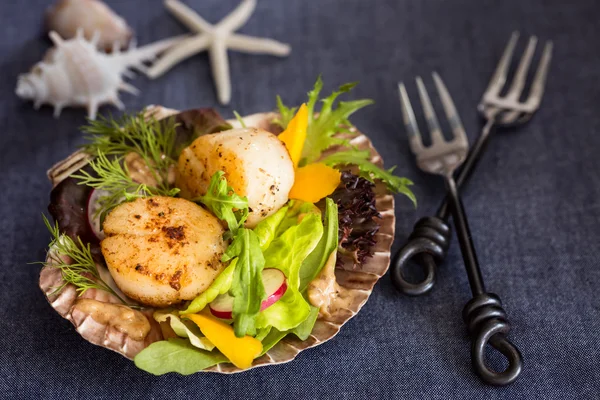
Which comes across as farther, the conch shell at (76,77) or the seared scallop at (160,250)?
the conch shell at (76,77)

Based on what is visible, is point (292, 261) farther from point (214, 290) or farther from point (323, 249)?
point (214, 290)

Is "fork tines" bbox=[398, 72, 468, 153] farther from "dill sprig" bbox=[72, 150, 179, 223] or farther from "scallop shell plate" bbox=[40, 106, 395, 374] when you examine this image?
"dill sprig" bbox=[72, 150, 179, 223]

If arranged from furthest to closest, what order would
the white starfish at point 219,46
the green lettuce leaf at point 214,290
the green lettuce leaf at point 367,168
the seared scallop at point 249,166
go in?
1. the white starfish at point 219,46
2. the green lettuce leaf at point 367,168
3. the seared scallop at point 249,166
4. the green lettuce leaf at point 214,290

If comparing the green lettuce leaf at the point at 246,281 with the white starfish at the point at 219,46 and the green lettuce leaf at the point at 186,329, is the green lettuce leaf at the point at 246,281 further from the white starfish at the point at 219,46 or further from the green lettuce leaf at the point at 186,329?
the white starfish at the point at 219,46

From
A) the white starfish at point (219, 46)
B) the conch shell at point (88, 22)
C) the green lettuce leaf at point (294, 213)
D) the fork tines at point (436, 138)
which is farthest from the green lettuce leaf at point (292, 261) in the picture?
the conch shell at point (88, 22)

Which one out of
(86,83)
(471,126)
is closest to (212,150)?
(86,83)

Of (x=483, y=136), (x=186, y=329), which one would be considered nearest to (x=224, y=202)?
(x=186, y=329)
